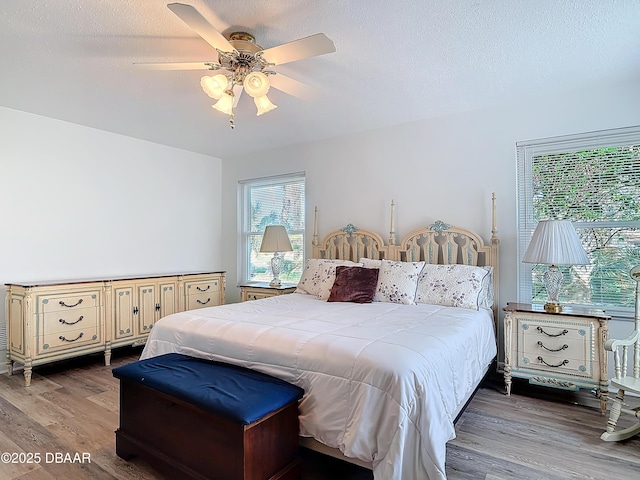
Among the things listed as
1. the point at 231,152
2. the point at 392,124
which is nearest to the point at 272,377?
the point at 392,124

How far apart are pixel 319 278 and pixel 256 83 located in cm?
201

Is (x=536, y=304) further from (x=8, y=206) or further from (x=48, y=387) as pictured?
(x=8, y=206)

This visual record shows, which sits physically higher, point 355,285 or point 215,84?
point 215,84

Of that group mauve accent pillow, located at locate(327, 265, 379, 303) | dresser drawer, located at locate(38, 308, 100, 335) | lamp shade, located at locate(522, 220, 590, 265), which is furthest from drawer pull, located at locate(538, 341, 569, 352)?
dresser drawer, located at locate(38, 308, 100, 335)

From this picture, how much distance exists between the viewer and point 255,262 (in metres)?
5.27

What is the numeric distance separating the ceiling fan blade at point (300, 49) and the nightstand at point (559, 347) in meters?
→ 2.33

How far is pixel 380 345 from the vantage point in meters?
1.81

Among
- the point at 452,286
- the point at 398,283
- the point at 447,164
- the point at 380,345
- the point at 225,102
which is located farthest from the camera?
the point at 447,164

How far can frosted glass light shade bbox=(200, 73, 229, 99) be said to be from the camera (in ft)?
7.36

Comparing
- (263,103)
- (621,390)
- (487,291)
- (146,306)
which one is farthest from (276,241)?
(621,390)

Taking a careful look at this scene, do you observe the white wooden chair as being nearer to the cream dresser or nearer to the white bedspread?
the white bedspread

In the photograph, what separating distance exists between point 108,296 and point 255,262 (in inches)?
77.4

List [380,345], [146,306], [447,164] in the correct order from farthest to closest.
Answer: [146,306] → [447,164] → [380,345]

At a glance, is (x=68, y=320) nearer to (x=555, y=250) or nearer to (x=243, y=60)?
(x=243, y=60)
